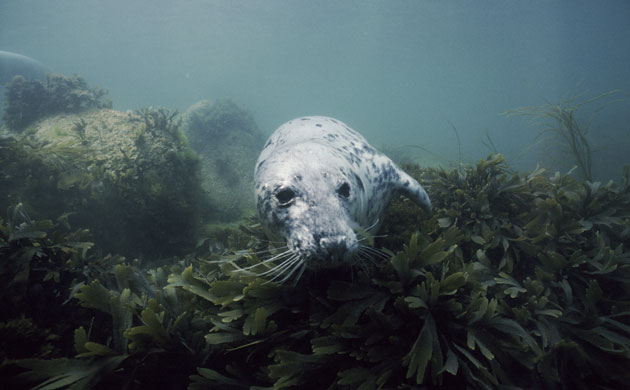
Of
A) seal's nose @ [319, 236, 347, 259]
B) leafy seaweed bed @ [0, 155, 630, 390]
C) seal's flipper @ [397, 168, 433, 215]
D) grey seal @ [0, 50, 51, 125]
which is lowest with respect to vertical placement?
leafy seaweed bed @ [0, 155, 630, 390]

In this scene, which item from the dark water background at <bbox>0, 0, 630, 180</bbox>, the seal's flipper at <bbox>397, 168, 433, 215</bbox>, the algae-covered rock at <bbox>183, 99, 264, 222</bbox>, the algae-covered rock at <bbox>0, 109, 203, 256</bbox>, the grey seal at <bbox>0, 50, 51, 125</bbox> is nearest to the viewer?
the seal's flipper at <bbox>397, 168, 433, 215</bbox>

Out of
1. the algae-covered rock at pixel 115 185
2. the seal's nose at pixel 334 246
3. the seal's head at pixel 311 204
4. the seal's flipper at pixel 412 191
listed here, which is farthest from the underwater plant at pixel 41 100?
the seal's nose at pixel 334 246

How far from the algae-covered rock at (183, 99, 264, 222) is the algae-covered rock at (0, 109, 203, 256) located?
2.98ft

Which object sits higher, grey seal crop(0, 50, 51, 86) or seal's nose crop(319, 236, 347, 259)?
grey seal crop(0, 50, 51, 86)

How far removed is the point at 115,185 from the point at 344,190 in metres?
4.46

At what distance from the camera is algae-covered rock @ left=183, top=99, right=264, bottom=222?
6.95m

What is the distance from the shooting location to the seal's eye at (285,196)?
1.77m

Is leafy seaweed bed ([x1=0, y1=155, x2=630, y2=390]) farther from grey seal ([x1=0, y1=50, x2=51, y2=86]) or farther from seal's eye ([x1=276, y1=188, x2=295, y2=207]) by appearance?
grey seal ([x1=0, y1=50, x2=51, y2=86])

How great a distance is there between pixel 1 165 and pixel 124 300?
3951 mm

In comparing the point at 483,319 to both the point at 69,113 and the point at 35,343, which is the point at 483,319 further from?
the point at 69,113

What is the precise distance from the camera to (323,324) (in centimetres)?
167

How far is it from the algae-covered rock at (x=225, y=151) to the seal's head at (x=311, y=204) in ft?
14.7

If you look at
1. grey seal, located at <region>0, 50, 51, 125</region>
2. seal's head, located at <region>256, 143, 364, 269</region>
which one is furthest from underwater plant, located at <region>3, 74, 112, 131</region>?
seal's head, located at <region>256, 143, 364, 269</region>

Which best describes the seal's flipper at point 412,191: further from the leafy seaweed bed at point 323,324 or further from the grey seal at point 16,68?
the grey seal at point 16,68
